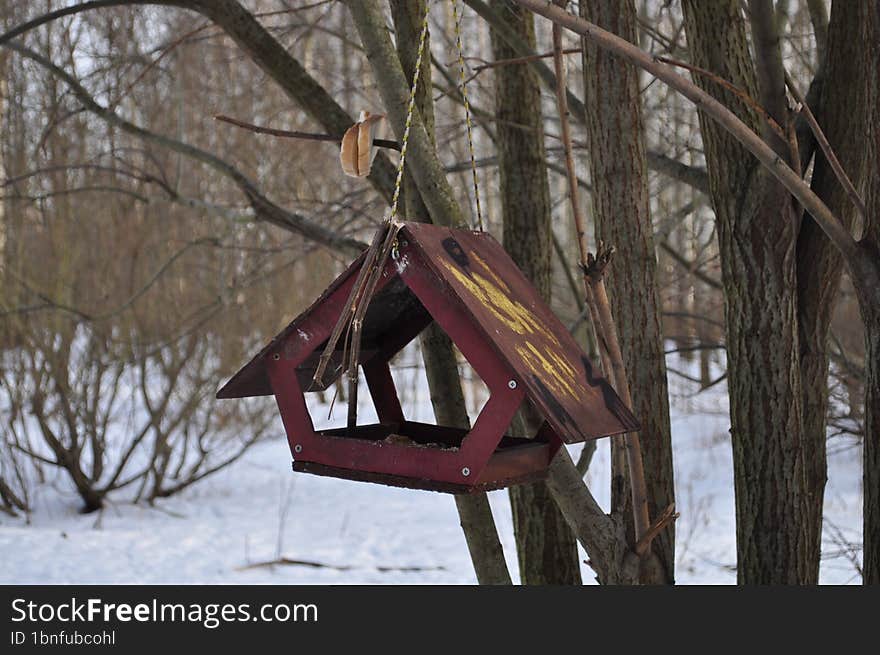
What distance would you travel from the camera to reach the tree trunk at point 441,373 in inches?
87.0

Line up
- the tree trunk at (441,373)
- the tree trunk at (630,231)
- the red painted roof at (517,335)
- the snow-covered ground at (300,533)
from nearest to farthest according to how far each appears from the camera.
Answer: the red painted roof at (517,335) < the tree trunk at (441,373) < the tree trunk at (630,231) < the snow-covered ground at (300,533)

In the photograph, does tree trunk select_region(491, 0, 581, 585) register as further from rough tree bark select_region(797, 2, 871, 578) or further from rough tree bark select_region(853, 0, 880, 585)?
rough tree bark select_region(853, 0, 880, 585)

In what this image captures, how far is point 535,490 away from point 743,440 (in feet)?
3.44

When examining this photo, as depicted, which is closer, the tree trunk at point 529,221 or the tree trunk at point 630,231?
the tree trunk at point 630,231

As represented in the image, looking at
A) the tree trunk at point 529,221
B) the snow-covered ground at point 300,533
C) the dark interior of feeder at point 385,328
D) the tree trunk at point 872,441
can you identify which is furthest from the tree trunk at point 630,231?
the snow-covered ground at point 300,533

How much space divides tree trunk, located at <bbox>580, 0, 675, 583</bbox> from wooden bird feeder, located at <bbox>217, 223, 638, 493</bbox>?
0.63 meters

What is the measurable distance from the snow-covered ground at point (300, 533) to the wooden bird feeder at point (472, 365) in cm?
367

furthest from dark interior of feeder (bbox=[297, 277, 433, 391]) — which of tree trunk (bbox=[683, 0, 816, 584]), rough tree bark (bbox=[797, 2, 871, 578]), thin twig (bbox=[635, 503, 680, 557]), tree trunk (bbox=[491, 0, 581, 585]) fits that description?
tree trunk (bbox=[491, 0, 581, 585])

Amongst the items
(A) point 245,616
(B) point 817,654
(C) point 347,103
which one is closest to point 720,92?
(B) point 817,654

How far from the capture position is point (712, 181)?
2324mm

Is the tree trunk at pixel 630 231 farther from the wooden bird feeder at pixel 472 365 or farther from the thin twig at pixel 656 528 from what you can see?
the wooden bird feeder at pixel 472 365

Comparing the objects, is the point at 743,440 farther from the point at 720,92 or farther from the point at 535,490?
the point at 535,490

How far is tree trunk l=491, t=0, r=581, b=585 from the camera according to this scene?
3225 mm

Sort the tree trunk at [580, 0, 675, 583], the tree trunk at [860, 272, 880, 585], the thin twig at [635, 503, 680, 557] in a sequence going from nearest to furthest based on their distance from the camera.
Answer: the thin twig at [635, 503, 680, 557] → the tree trunk at [860, 272, 880, 585] → the tree trunk at [580, 0, 675, 583]
